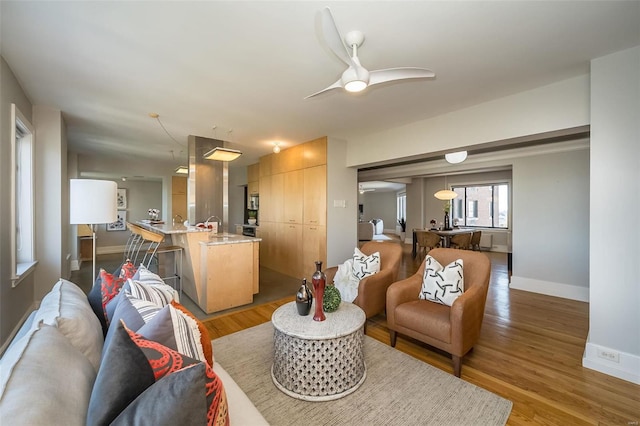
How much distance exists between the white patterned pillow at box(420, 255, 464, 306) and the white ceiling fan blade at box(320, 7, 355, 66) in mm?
2000

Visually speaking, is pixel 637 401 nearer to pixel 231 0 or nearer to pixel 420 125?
pixel 420 125

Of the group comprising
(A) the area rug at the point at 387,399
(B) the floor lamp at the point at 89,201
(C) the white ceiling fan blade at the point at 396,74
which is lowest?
(A) the area rug at the point at 387,399

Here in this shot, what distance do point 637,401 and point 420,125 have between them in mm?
3304

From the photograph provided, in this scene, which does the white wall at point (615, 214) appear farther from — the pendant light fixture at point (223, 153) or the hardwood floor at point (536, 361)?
the pendant light fixture at point (223, 153)

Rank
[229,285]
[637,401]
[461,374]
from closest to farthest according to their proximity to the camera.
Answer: [637,401] < [461,374] < [229,285]

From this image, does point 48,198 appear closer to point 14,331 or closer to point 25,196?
point 25,196

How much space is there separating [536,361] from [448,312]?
0.90m

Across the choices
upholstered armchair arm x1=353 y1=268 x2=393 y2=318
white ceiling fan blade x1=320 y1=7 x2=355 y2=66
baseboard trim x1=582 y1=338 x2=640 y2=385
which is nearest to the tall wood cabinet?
upholstered armchair arm x1=353 y1=268 x2=393 y2=318

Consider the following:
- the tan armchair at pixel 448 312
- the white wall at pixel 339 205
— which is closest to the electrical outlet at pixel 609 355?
the tan armchair at pixel 448 312

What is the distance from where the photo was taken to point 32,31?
1.96 metres

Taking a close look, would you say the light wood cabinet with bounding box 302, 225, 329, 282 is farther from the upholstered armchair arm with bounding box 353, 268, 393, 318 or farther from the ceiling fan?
the ceiling fan

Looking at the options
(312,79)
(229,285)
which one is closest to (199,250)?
(229,285)

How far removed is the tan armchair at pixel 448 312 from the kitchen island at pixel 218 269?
6.69 ft

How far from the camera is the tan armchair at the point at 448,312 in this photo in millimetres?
2146
